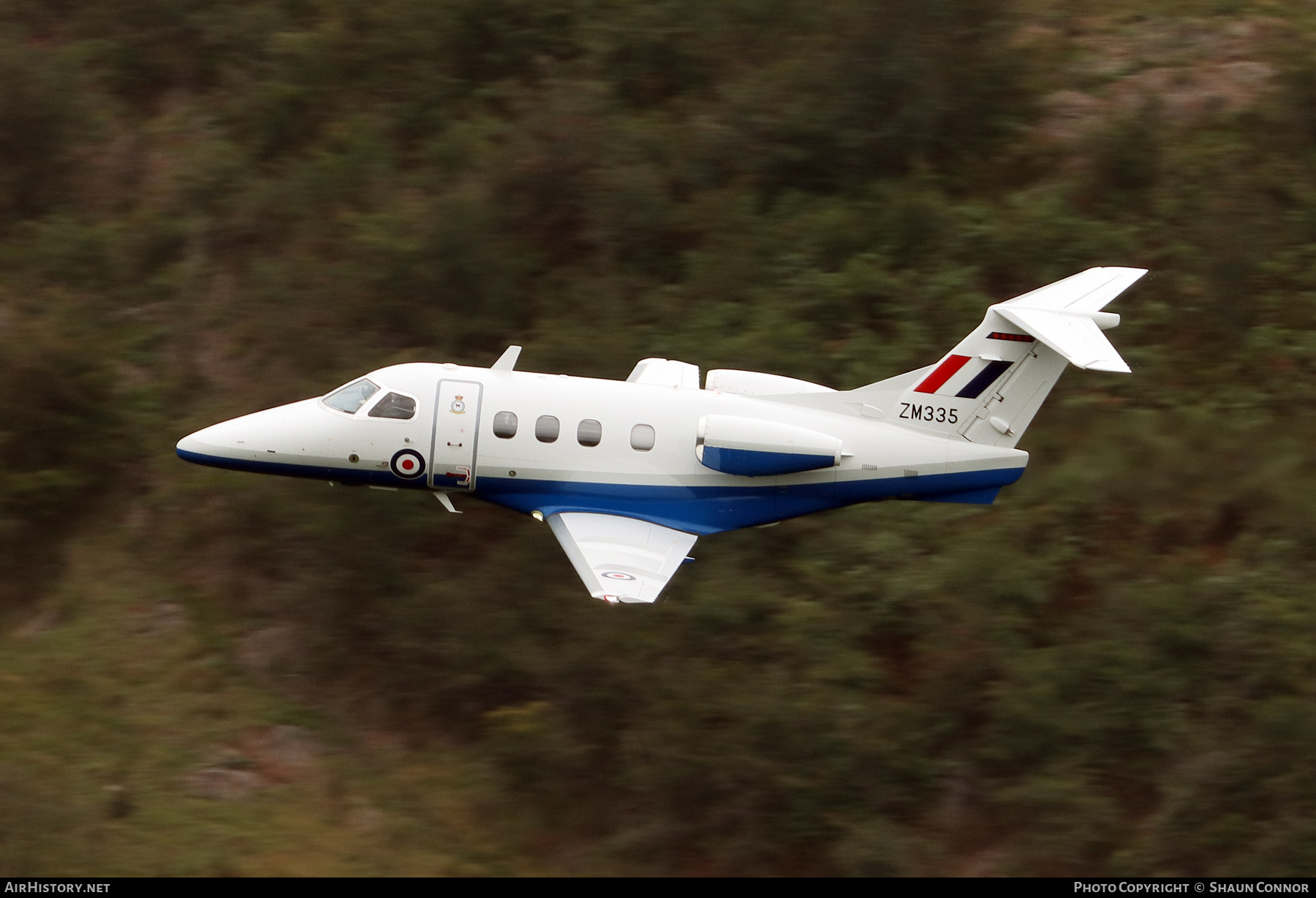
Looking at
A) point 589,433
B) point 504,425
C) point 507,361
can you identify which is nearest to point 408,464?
point 504,425

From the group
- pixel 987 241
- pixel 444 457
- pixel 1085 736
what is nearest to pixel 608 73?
pixel 987 241

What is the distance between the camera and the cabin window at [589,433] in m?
16.5

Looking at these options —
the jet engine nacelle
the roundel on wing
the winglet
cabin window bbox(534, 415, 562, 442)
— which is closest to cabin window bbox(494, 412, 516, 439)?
cabin window bbox(534, 415, 562, 442)

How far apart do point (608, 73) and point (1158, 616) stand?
556 inches

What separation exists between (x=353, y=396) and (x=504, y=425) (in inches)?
79.5

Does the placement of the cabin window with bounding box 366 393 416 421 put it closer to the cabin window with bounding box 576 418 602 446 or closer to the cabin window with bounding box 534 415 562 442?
the cabin window with bounding box 534 415 562 442

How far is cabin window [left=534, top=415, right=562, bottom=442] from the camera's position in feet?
54.0

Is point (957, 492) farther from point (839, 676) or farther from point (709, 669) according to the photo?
point (709, 669)

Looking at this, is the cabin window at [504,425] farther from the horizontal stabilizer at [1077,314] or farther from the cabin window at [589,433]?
the horizontal stabilizer at [1077,314]

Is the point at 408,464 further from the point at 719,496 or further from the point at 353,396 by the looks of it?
the point at 719,496

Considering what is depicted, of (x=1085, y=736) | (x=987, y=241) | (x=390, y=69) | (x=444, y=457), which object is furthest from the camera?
(x=390, y=69)

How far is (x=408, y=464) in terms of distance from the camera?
16.7 meters

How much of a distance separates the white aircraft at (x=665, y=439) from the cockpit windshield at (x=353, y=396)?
21 mm

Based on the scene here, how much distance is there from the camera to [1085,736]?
15.3m
